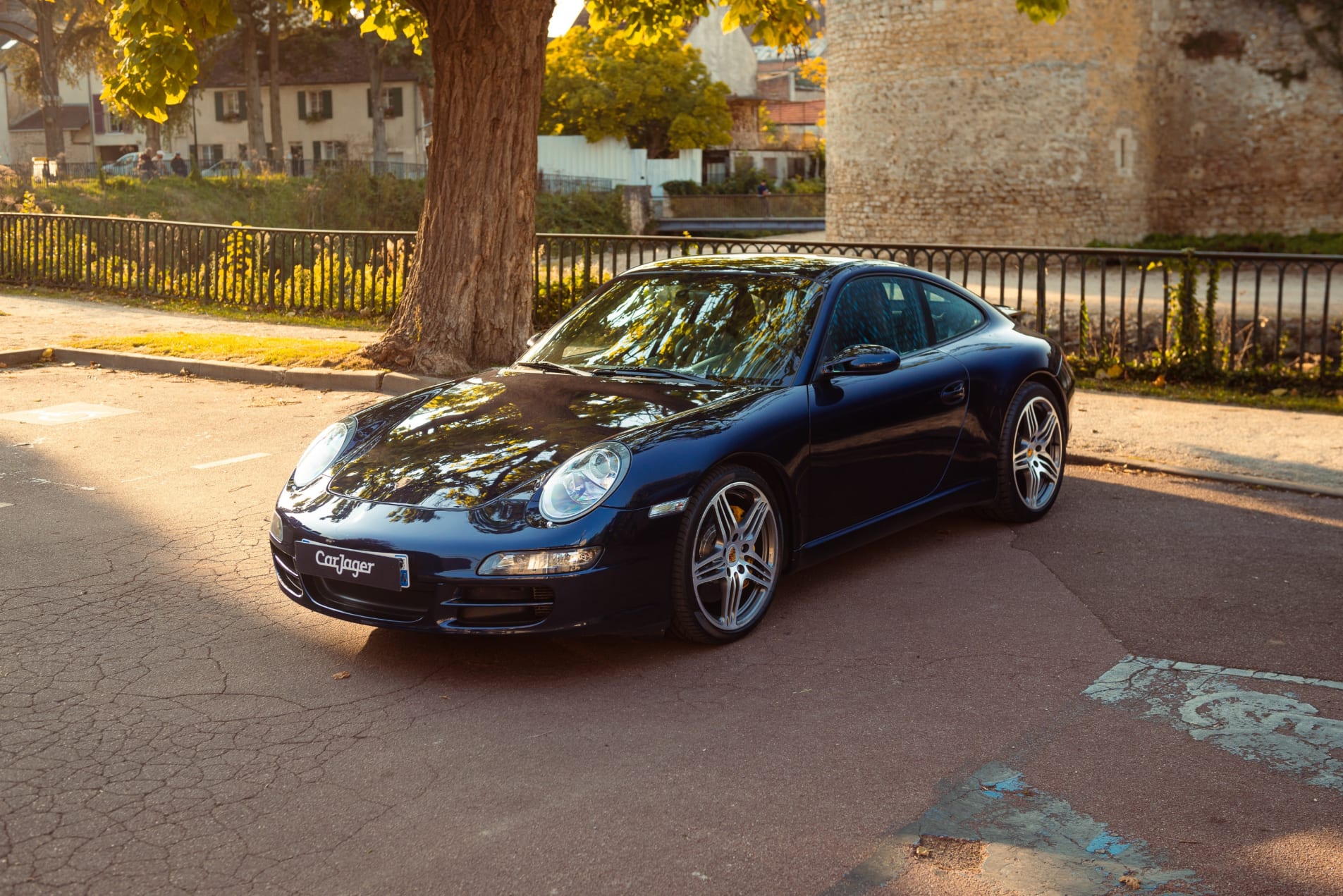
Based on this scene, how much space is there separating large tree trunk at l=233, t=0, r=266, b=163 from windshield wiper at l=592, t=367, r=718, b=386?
5278 centimetres

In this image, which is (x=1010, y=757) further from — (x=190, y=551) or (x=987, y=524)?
(x=190, y=551)

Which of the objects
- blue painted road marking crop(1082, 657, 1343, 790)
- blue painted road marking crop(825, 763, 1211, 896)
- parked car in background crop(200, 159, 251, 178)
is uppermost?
parked car in background crop(200, 159, 251, 178)

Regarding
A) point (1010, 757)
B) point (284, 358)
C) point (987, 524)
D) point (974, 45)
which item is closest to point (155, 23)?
point (284, 358)

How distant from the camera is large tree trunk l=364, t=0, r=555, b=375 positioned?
1202cm

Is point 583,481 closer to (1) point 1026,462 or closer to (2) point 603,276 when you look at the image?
(1) point 1026,462

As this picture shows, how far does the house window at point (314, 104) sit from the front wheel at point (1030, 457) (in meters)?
71.6

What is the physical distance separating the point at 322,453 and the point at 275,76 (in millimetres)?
57797

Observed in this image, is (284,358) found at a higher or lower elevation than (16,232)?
lower

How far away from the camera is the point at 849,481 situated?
6098mm

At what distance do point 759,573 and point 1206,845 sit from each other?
2229mm

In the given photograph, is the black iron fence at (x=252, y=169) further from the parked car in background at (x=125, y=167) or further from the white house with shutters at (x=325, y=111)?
the white house with shutters at (x=325, y=111)

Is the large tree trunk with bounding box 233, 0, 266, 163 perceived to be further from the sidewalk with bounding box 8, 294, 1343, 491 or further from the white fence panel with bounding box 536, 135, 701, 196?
the sidewalk with bounding box 8, 294, 1343, 491

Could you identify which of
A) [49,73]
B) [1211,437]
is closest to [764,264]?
[1211,437]

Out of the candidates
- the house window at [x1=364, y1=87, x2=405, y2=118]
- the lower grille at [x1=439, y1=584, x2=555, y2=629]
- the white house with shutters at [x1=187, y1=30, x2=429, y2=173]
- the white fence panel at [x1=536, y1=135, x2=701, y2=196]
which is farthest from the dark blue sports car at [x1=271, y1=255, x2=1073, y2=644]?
the house window at [x1=364, y1=87, x2=405, y2=118]
